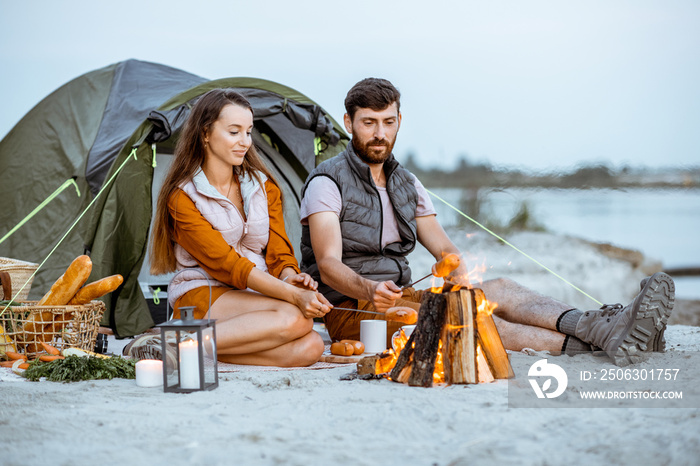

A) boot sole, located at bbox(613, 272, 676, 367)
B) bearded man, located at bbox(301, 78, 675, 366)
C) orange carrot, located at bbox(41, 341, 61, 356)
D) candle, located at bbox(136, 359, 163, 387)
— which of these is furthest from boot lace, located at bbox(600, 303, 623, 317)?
orange carrot, located at bbox(41, 341, 61, 356)

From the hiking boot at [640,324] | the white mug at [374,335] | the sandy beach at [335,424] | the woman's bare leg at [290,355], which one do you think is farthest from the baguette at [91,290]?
the hiking boot at [640,324]

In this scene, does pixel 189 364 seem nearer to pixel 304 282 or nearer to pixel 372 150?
pixel 304 282

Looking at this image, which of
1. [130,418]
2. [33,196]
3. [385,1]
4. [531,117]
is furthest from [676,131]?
[130,418]

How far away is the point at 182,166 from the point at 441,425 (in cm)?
183

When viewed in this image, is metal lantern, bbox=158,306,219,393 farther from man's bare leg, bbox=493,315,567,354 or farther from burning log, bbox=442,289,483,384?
man's bare leg, bbox=493,315,567,354

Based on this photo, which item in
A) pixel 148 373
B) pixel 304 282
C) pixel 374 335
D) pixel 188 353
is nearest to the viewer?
pixel 188 353

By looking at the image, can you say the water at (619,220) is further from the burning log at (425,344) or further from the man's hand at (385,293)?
the burning log at (425,344)

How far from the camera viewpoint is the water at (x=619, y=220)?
26.6ft

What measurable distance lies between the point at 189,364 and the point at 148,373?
8.9 inches

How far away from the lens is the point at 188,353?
7.53 ft

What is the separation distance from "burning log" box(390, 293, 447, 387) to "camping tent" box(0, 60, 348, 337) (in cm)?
218

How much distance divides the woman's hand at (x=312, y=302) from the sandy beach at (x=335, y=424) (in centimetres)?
28

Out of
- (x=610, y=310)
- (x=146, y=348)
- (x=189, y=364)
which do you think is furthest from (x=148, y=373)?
(x=610, y=310)

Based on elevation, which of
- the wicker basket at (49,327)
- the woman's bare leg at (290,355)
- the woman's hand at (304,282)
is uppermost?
the woman's hand at (304,282)
